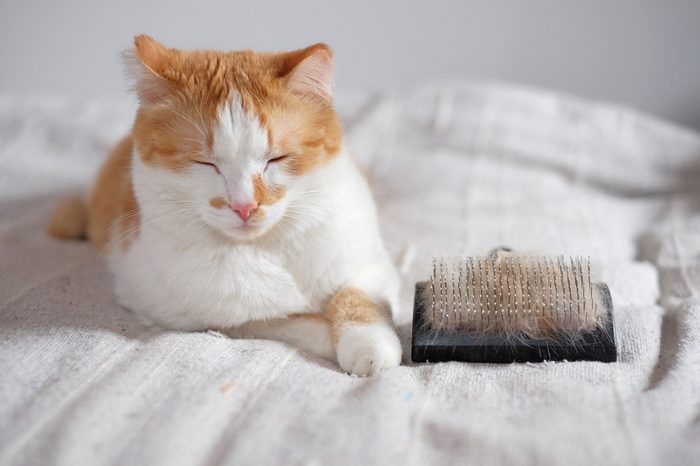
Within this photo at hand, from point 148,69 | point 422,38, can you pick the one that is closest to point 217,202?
point 148,69

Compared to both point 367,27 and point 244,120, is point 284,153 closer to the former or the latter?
point 244,120

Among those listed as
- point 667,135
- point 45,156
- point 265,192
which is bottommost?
point 45,156

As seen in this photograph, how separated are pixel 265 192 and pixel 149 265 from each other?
27cm

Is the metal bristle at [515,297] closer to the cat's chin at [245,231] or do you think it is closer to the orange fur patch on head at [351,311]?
the orange fur patch on head at [351,311]

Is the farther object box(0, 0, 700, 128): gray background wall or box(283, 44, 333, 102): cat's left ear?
box(0, 0, 700, 128): gray background wall

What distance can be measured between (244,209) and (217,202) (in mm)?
43

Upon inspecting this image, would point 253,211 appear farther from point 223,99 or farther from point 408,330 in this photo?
point 408,330

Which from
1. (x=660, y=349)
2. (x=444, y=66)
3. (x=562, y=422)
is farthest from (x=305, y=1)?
(x=562, y=422)

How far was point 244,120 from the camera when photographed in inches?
40.1

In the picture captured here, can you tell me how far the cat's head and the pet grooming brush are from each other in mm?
→ 263

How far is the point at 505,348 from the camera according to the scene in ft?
3.42

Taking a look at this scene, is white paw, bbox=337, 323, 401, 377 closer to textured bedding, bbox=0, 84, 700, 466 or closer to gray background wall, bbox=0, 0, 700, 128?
textured bedding, bbox=0, 84, 700, 466

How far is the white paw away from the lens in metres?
1.03

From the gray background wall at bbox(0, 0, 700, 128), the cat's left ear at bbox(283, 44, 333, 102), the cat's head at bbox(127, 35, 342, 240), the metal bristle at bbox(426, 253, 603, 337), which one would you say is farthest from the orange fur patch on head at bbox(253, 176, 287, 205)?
the gray background wall at bbox(0, 0, 700, 128)
